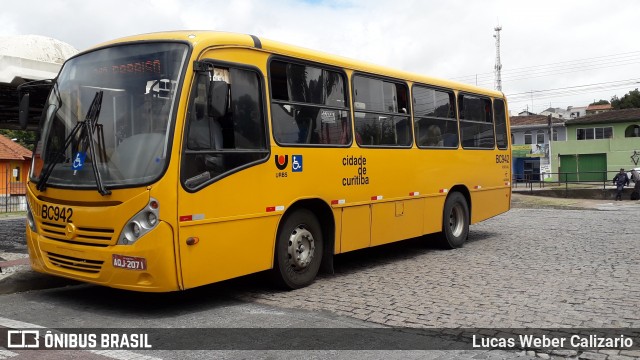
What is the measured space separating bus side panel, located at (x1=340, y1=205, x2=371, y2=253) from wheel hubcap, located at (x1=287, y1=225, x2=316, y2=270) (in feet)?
2.02

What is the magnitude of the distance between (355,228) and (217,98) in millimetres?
3159

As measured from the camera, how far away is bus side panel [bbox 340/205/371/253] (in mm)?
8172

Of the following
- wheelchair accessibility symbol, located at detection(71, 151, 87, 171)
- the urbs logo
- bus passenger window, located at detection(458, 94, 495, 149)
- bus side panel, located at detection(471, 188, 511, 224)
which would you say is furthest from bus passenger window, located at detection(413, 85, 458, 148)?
wheelchair accessibility symbol, located at detection(71, 151, 87, 171)

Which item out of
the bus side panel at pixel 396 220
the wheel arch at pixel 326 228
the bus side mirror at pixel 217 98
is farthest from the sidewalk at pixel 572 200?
the bus side mirror at pixel 217 98

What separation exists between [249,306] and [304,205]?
160cm

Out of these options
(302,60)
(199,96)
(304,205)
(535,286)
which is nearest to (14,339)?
(199,96)

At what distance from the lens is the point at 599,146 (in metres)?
54.5

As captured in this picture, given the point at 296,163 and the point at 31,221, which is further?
the point at 296,163

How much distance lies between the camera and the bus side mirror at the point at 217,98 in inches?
241

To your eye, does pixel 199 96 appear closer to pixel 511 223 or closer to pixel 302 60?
pixel 302 60

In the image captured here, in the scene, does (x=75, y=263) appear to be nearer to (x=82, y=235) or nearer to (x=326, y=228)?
(x=82, y=235)

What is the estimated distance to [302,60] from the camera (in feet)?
25.1

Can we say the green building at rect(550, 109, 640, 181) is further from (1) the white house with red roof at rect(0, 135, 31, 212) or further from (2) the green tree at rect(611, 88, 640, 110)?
(1) the white house with red roof at rect(0, 135, 31, 212)

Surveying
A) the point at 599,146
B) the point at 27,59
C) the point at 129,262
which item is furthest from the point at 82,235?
the point at 599,146
